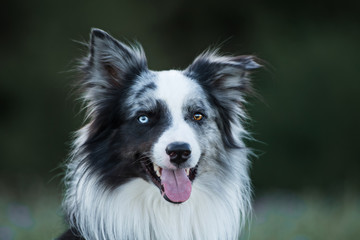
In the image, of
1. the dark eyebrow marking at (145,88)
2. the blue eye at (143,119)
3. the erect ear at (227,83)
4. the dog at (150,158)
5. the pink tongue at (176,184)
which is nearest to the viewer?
the pink tongue at (176,184)

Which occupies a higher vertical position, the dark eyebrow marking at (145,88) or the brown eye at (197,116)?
the dark eyebrow marking at (145,88)

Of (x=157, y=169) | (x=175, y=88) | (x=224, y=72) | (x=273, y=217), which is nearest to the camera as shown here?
(x=157, y=169)

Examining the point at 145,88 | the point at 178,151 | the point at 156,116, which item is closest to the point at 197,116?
the point at 156,116

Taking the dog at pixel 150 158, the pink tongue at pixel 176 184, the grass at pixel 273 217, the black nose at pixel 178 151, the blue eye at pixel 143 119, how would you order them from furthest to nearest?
the grass at pixel 273 217, the blue eye at pixel 143 119, the dog at pixel 150 158, the pink tongue at pixel 176 184, the black nose at pixel 178 151

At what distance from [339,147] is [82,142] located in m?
10.8

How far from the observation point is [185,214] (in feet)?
17.1

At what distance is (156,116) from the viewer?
5164mm

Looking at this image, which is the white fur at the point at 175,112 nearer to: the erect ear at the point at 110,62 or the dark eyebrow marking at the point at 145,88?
the dark eyebrow marking at the point at 145,88

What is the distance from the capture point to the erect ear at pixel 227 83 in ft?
18.5

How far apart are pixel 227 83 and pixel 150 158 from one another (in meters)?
1.25

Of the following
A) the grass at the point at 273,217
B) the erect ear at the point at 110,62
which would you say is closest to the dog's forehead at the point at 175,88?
the erect ear at the point at 110,62

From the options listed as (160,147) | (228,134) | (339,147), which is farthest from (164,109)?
(339,147)

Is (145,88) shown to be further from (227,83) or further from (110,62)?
(227,83)

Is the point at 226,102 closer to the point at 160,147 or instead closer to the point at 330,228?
the point at 160,147
